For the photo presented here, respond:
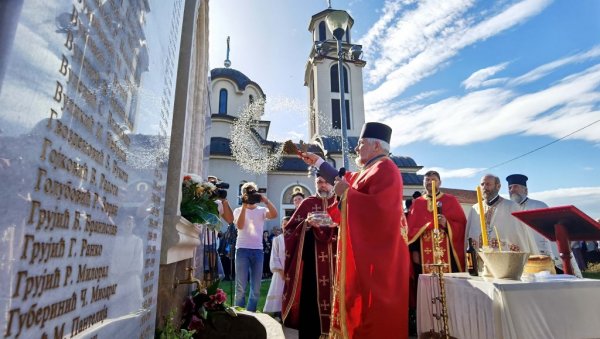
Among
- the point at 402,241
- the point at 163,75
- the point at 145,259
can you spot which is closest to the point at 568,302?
the point at 402,241

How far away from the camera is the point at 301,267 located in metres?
4.55

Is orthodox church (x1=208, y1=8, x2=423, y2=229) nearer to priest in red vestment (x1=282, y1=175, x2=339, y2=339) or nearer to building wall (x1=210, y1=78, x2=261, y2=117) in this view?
building wall (x1=210, y1=78, x2=261, y2=117)

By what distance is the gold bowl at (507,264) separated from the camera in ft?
7.49

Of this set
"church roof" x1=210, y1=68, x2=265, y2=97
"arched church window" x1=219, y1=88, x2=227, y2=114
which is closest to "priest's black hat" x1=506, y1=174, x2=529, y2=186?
"arched church window" x1=219, y1=88, x2=227, y2=114

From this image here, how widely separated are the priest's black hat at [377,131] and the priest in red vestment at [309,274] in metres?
1.02

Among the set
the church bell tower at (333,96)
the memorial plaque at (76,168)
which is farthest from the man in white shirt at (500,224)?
the church bell tower at (333,96)

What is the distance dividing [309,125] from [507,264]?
31.3 m

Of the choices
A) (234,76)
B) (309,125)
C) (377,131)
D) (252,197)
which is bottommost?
(252,197)

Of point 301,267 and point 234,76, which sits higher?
point 234,76

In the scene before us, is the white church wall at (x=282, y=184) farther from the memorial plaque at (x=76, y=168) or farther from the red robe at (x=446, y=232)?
the memorial plaque at (x=76, y=168)

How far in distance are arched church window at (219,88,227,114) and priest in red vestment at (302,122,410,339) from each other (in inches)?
916

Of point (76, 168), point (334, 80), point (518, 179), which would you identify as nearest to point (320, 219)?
point (76, 168)

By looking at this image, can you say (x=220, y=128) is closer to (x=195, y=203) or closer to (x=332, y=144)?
(x=332, y=144)

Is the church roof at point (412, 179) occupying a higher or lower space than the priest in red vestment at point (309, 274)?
higher
